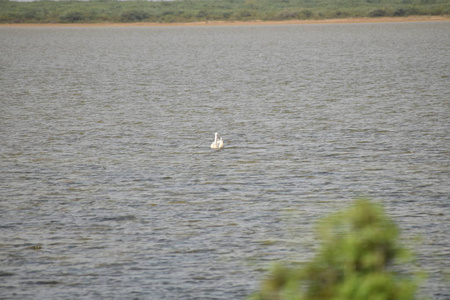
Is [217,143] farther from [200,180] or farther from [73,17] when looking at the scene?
[73,17]

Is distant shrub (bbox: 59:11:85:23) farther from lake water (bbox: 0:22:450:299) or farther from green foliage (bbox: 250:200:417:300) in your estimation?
green foliage (bbox: 250:200:417:300)

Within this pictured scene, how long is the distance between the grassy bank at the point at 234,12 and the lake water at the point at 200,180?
10834 centimetres

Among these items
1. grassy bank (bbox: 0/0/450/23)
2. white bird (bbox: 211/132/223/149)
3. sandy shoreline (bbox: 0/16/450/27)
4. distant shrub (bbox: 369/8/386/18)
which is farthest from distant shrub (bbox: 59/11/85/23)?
white bird (bbox: 211/132/223/149)

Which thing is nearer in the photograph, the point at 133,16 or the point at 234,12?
the point at 133,16

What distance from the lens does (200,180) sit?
58.1 ft

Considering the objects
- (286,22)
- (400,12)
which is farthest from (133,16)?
(400,12)

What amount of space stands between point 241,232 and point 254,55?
59312mm

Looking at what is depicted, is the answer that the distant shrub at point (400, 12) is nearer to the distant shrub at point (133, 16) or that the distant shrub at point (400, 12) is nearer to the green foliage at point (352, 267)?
the distant shrub at point (133, 16)

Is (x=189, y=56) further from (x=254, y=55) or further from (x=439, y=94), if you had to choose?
(x=439, y=94)

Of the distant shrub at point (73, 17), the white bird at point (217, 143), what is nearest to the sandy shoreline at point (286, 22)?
the distant shrub at point (73, 17)

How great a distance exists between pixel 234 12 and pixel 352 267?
6065 inches

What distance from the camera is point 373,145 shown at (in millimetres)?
21672

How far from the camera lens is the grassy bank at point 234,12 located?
144000mm

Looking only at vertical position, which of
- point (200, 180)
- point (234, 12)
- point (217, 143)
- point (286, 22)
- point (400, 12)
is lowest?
point (200, 180)
